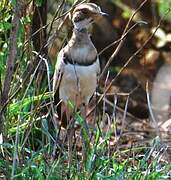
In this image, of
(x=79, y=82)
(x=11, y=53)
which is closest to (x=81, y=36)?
(x=79, y=82)

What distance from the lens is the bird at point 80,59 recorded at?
159 inches

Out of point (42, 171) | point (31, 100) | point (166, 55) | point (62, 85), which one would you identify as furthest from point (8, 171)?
point (166, 55)

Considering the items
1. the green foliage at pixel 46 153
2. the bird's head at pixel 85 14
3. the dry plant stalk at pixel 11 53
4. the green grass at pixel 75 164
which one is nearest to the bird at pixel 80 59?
the bird's head at pixel 85 14

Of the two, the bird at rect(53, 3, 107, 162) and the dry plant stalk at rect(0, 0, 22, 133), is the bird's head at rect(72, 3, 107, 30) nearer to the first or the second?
the bird at rect(53, 3, 107, 162)

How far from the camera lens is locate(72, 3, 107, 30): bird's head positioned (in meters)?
3.99

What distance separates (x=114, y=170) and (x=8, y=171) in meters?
0.52

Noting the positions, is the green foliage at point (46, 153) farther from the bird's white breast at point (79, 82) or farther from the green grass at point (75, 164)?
the bird's white breast at point (79, 82)

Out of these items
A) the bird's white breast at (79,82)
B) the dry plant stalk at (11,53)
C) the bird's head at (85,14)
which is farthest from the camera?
the bird's white breast at (79,82)

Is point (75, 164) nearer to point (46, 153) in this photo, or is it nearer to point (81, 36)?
point (46, 153)

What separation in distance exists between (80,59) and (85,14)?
25cm

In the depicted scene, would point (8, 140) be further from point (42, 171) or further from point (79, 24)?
point (79, 24)

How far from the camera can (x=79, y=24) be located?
4.13 m

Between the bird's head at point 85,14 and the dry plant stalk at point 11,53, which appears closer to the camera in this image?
the dry plant stalk at point 11,53

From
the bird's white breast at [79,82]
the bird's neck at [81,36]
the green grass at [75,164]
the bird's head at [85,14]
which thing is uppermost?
the bird's head at [85,14]
